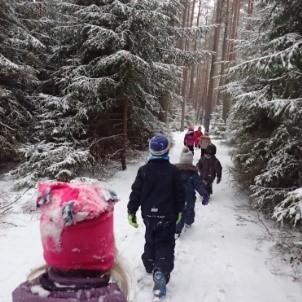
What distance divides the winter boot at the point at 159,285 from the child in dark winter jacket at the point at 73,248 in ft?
11.1

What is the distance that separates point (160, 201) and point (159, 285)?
3.82ft

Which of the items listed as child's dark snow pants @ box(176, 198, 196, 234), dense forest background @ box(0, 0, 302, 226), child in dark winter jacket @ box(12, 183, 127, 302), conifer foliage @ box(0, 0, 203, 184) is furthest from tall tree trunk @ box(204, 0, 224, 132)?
child in dark winter jacket @ box(12, 183, 127, 302)

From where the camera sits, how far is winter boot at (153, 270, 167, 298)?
5.50m

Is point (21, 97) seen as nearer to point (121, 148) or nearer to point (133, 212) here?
point (121, 148)

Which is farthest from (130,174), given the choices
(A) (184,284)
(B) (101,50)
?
(A) (184,284)

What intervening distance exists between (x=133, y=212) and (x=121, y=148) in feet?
31.0

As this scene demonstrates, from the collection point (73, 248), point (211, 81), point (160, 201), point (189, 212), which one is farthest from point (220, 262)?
point (211, 81)

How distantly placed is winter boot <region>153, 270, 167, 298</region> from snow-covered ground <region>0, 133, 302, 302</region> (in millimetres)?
141

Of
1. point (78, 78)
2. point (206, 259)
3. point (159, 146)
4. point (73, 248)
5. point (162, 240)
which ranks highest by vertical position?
point (73, 248)

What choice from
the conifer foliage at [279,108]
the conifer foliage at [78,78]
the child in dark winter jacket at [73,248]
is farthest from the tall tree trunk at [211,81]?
the child in dark winter jacket at [73,248]

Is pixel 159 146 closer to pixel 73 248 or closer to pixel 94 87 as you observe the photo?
pixel 73 248

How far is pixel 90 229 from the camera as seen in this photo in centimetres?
219

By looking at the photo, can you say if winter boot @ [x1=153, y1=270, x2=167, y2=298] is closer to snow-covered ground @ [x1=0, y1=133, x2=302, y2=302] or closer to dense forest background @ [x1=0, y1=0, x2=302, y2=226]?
snow-covered ground @ [x1=0, y1=133, x2=302, y2=302]

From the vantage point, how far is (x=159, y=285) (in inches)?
218
